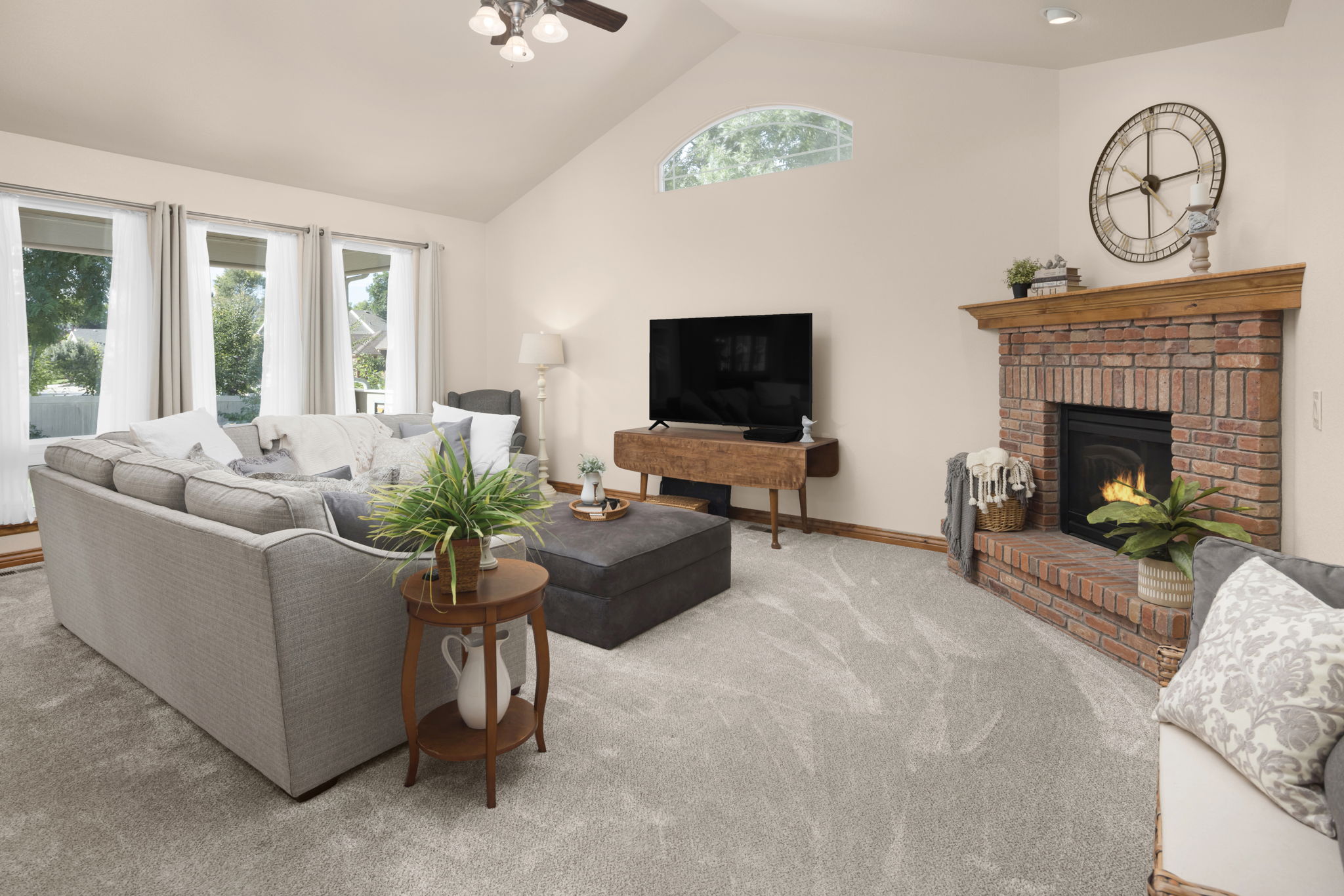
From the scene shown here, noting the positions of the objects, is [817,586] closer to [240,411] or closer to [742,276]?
[742,276]

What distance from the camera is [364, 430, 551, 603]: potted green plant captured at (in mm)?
1867

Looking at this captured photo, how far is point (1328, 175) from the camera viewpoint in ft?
7.93

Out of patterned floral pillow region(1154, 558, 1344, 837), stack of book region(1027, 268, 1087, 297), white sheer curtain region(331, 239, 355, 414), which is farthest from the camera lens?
white sheer curtain region(331, 239, 355, 414)

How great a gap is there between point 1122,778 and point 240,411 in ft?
18.1

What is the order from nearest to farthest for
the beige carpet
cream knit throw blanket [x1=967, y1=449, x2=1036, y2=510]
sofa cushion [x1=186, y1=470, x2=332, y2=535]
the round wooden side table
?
the beige carpet < the round wooden side table < sofa cushion [x1=186, y1=470, x2=332, y2=535] < cream knit throw blanket [x1=967, y1=449, x2=1036, y2=510]

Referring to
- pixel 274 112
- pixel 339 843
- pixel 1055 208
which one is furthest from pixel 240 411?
pixel 1055 208

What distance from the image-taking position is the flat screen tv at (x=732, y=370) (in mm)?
4742

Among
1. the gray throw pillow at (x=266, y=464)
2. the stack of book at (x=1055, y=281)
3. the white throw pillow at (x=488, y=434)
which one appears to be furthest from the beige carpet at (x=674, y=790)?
the white throw pillow at (x=488, y=434)

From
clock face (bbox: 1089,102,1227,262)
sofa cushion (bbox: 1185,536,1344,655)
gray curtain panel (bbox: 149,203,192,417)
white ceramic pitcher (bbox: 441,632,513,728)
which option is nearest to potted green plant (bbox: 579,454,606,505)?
white ceramic pitcher (bbox: 441,632,513,728)

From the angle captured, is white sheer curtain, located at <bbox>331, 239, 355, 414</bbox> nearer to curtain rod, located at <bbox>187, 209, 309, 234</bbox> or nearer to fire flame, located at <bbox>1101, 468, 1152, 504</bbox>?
curtain rod, located at <bbox>187, 209, 309, 234</bbox>

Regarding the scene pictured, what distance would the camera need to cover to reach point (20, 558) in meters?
4.24

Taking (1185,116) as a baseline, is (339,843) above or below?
below

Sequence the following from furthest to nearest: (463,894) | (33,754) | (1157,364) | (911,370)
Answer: (911,370) → (1157,364) → (33,754) → (463,894)

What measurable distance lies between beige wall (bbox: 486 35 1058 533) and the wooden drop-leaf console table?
Result: 29cm
